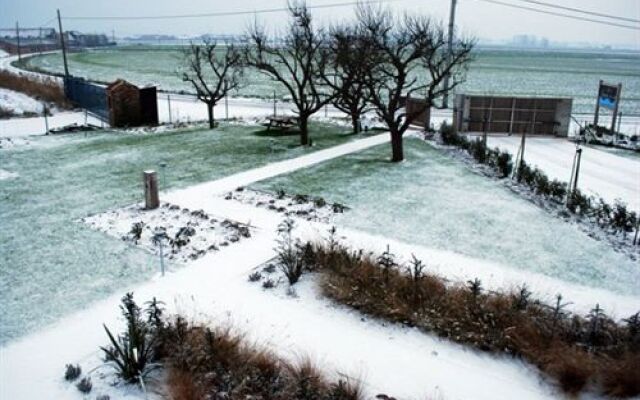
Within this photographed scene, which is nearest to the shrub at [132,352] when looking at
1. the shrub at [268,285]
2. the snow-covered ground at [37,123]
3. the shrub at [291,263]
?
the shrub at [268,285]

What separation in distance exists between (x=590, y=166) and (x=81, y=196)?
1711 centimetres

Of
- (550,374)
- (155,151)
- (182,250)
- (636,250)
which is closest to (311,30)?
(155,151)

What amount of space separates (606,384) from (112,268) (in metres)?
7.98

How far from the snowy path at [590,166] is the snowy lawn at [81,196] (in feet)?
25.4

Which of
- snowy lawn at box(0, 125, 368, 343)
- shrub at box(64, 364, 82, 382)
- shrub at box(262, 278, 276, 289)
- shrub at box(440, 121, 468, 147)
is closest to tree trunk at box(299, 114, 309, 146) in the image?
snowy lawn at box(0, 125, 368, 343)

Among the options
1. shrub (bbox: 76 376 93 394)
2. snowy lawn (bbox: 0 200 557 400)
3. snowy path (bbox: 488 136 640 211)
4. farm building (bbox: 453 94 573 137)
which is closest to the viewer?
shrub (bbox: 76 376 93 394)

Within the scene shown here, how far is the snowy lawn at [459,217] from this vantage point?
9516mm

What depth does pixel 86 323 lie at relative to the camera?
7309 millimetres

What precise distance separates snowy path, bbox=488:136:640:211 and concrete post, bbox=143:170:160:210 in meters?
12.4

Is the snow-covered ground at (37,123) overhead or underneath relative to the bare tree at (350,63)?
underneath

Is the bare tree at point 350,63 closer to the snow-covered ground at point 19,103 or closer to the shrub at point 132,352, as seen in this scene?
the shrub at point 132,352

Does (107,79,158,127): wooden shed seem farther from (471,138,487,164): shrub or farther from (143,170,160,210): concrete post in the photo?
(471,138,487,164): shrub

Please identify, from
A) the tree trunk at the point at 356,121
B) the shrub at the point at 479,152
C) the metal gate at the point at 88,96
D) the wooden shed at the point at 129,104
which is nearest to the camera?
the shrub at the point at 479,152

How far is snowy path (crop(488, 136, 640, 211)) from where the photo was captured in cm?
1491
